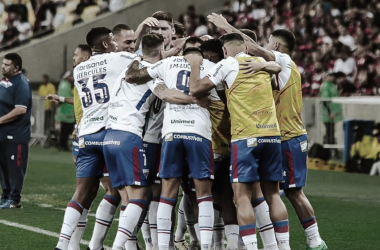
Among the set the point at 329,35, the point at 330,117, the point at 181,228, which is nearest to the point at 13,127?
the point at 181,228

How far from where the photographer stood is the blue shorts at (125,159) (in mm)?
7918

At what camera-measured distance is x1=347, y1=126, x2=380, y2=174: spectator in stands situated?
55.0ft

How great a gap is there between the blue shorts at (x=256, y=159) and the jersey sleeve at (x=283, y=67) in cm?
83

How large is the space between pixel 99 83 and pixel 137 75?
552 mm

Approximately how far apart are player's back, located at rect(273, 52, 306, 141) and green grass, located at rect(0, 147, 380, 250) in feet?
4.61

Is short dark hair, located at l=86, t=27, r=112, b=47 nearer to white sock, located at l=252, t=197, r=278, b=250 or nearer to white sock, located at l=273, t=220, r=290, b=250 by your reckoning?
white sock, located at l=252, t=197, r=278, b=250

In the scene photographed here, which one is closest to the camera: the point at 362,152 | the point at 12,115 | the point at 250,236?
the point at 250,236

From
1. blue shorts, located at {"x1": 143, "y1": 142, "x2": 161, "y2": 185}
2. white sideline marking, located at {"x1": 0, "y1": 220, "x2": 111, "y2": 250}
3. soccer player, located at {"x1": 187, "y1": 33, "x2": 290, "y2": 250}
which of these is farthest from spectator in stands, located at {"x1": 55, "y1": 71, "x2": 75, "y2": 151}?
soccer player, located at {"x1": 187, "y1": 33, "x2": 290, "y2": 250}

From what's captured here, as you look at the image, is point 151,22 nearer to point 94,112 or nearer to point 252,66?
point 94,112

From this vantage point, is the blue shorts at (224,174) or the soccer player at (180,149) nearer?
the soccer player at (180,149)

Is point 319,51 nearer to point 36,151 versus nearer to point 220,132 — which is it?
point 36,151

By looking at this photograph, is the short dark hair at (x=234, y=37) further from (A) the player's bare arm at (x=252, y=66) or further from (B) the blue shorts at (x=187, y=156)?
(B) the blue shorts at (x=187, y=156)

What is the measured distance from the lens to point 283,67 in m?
8.54

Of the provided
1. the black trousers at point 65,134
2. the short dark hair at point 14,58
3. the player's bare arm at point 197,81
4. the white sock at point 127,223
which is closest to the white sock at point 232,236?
the white sock at point 127,223
